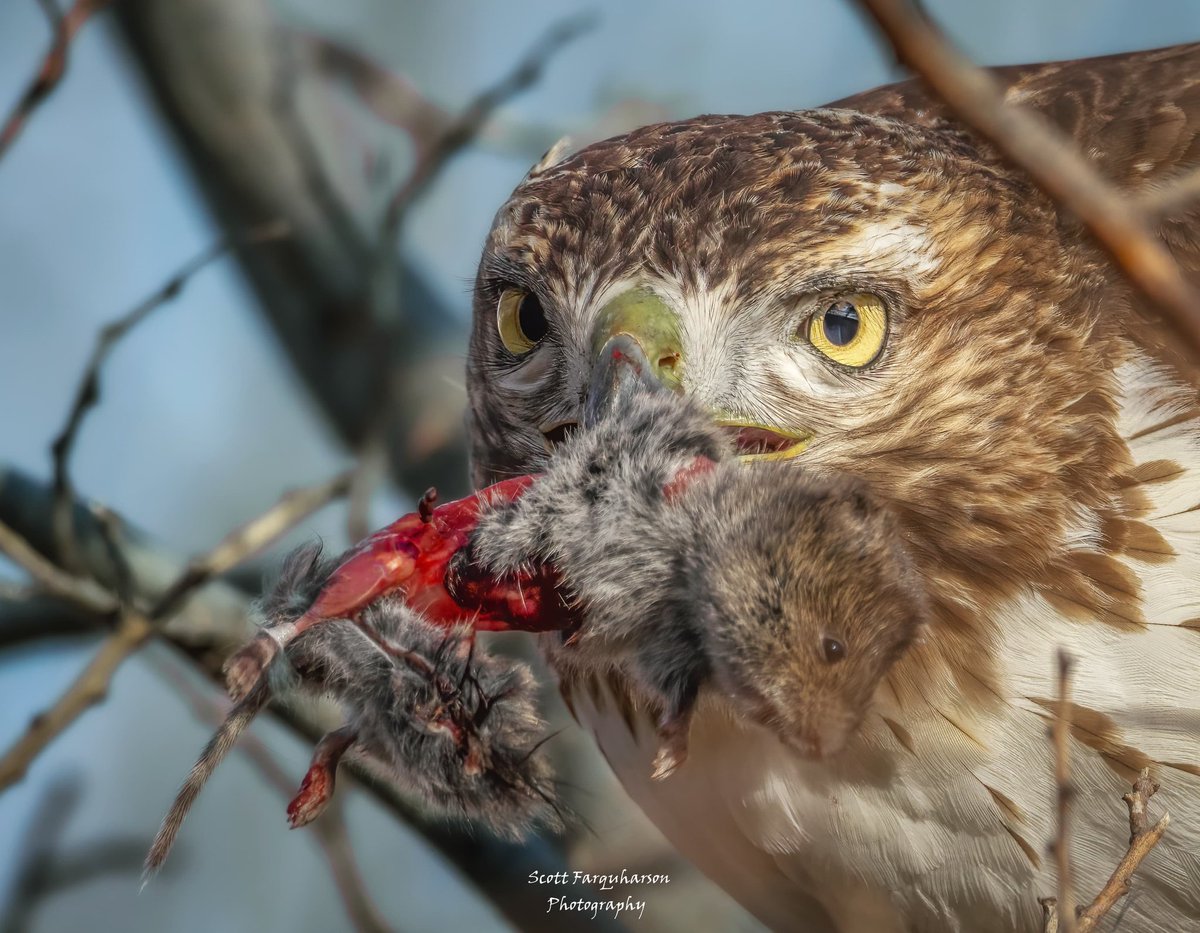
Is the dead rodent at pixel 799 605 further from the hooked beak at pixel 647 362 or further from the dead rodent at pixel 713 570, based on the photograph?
the hooked beak at pixel 647 362

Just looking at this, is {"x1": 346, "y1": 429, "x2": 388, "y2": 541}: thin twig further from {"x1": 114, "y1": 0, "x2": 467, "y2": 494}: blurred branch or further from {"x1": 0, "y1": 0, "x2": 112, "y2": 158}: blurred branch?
{"x1": 0, "y1": 0, "x2": 112, "y2": 158}: blurred branch

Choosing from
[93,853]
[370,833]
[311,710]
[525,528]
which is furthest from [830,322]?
[370,833]

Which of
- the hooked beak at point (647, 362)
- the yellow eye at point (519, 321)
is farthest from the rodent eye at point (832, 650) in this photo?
the yellow eye at point (519, 321)

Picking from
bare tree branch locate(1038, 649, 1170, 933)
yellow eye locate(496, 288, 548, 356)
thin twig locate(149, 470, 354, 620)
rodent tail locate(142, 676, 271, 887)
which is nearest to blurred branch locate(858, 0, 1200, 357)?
bare tree branch locate(1038, 649, 1170, 933)

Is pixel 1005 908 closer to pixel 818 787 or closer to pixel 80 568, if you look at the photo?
pixel 818 787

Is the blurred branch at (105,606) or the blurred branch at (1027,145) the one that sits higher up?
the blurred branch at (1027,145)

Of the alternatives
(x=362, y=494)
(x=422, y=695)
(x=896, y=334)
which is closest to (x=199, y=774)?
(x=422, y=695)
